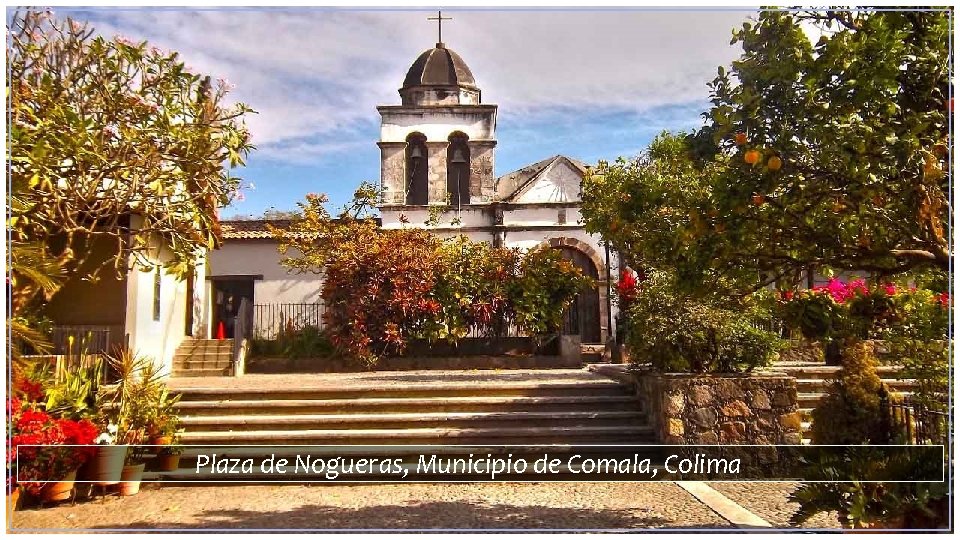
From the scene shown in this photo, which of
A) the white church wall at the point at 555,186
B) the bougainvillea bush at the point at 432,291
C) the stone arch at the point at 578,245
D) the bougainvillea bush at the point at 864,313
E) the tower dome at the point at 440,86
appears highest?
the tower dome at the point at 440,86

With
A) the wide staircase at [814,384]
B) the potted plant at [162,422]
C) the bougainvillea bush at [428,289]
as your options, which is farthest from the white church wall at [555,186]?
the potted plant at [162,422]

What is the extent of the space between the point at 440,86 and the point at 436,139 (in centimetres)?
136

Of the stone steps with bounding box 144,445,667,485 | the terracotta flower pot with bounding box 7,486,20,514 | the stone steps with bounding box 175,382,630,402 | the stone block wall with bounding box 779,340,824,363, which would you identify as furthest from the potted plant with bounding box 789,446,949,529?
the stone block wall with bounding box 779,340,824,363

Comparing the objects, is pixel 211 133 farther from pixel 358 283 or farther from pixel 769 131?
pixel 358 283

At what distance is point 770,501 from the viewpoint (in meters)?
5.90

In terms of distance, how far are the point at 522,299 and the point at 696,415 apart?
20.7 feet

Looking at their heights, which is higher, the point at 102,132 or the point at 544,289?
the point at 102,132

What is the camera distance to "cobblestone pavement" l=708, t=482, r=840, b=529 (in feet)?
16.9

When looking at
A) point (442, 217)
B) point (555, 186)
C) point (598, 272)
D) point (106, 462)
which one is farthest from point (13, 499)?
point (555, 186)

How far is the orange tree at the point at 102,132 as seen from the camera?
567cm

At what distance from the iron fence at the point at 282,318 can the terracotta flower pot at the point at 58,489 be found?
812cm

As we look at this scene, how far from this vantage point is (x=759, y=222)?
424 cm

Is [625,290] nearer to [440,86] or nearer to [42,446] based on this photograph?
[440,86]

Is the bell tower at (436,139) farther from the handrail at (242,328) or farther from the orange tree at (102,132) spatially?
the orange tree at (102,132)
